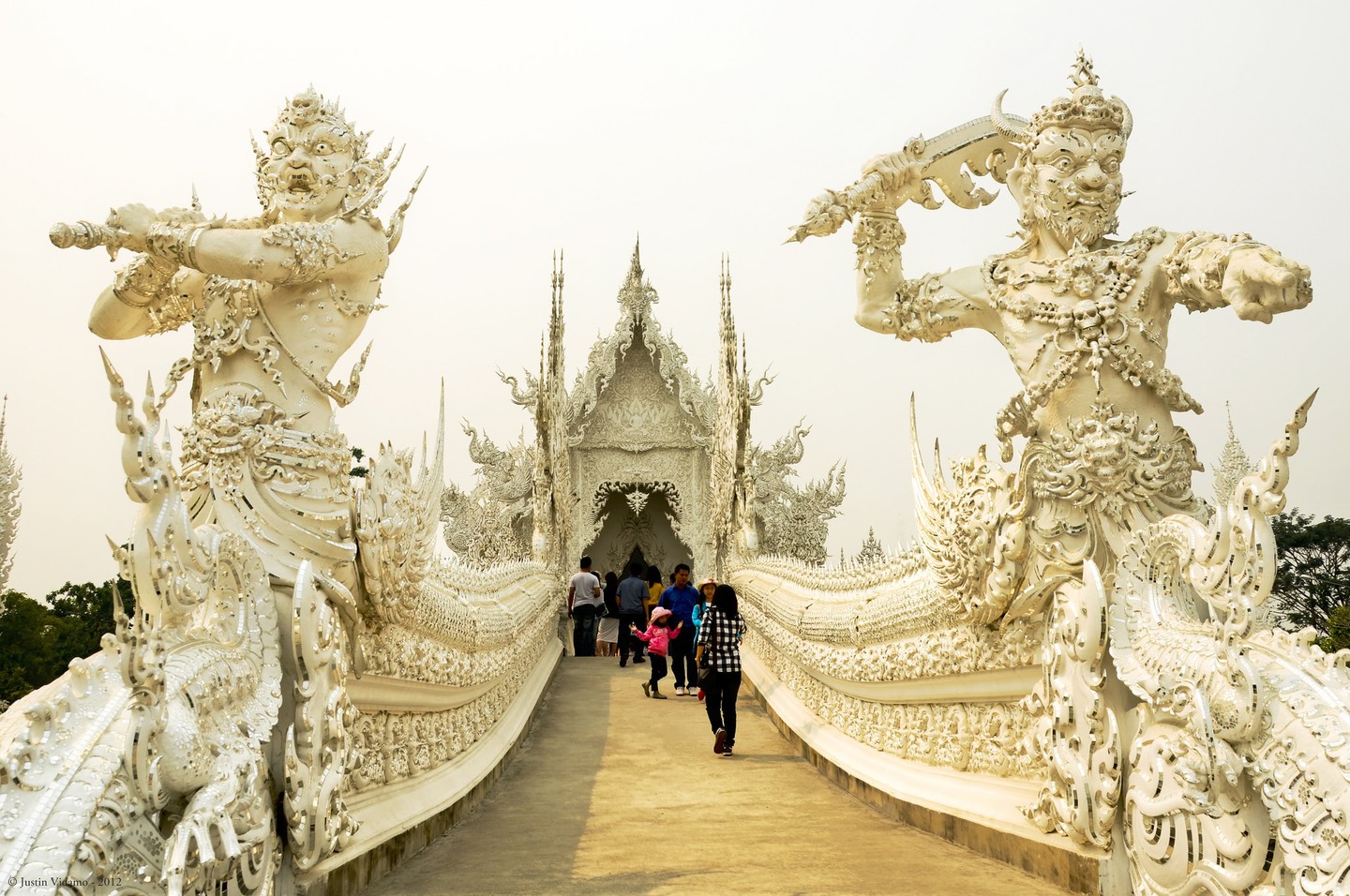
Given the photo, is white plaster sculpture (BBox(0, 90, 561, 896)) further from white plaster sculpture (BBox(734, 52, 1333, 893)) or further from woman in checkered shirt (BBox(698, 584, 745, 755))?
woman in checkered shirt (BBox(698, 584, 745, 755))

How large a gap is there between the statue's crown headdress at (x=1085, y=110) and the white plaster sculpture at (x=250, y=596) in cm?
231

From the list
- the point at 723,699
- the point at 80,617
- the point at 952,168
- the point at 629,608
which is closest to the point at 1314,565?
the point at 629,608

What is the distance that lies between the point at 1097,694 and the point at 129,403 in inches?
110

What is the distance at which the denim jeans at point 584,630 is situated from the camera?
43.3ft

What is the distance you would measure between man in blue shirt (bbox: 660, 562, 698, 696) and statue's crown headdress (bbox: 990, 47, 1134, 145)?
21.1 ft

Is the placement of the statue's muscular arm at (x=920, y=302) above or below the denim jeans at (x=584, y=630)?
above

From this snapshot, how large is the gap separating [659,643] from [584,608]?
134 inches

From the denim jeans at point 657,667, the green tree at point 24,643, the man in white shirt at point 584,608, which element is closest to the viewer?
the green tree at point 24,643

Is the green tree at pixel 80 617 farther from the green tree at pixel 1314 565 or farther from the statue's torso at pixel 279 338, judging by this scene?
the green tree at pixel 1314 565

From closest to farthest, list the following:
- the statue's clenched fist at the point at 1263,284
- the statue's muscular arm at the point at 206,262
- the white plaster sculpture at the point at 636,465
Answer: the statue's clenched fist at the point at 1263,284, the statue's muscular arm at the point at 206,262, the white plaster sculpture at the point at 636,465

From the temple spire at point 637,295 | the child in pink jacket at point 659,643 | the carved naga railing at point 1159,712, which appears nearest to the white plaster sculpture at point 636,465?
the temple spire at point 637,295

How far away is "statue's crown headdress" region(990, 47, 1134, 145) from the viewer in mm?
3863

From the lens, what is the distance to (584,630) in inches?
523

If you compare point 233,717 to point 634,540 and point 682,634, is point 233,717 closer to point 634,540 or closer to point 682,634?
point 682,634
